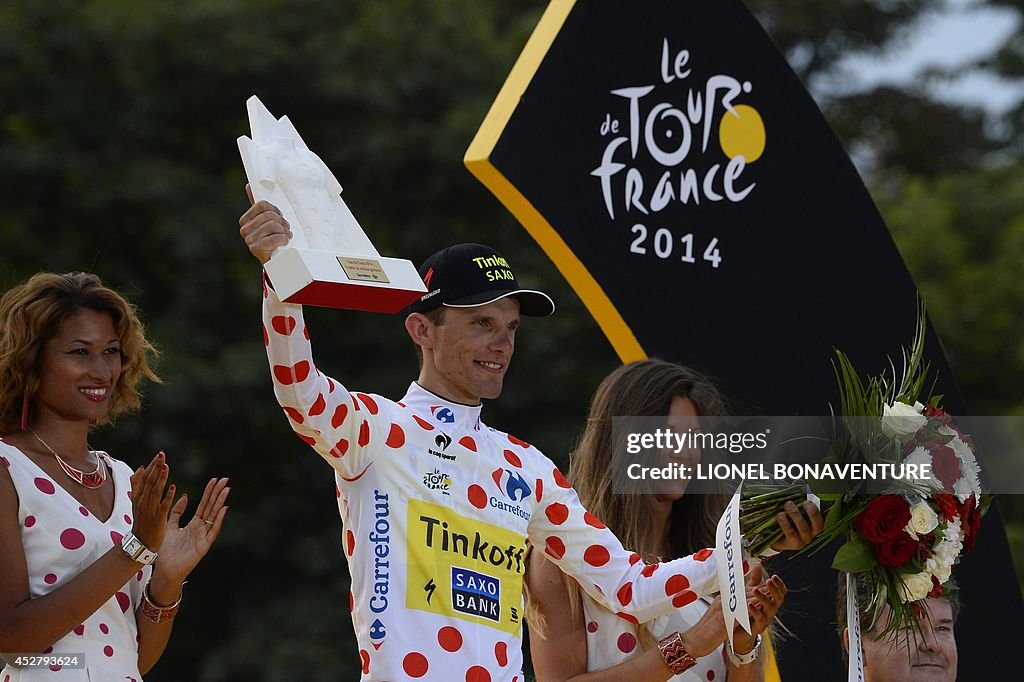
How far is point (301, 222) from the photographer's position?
11.3 feet

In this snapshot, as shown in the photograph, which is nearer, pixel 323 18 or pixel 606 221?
pixel 606 221

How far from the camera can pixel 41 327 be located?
3709mm

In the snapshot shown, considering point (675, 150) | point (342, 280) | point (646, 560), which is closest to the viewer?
point (342, 280)

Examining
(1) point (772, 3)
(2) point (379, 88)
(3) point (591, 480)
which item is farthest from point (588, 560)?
(1) point (772, 3)

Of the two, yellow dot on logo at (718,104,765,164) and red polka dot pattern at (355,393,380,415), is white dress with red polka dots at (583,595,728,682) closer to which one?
red polka dot pattern at (355,393,380,415)

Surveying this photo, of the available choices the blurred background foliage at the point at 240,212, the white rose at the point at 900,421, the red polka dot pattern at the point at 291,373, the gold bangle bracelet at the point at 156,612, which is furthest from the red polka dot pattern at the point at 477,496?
the blurred background foliage at the point at 240,212

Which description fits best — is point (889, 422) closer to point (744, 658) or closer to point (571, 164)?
point (744, 658)

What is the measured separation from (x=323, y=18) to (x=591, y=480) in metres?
7.24

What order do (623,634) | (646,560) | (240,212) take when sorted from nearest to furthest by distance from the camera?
(623,634) < (646,560) < (240,212)

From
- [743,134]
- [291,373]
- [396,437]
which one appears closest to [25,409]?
[291,373]

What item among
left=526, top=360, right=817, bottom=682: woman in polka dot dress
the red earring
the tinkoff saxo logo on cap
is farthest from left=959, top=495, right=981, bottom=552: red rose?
the red earring

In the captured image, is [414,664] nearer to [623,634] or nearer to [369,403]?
[369,403]

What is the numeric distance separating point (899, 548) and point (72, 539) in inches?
76.1
